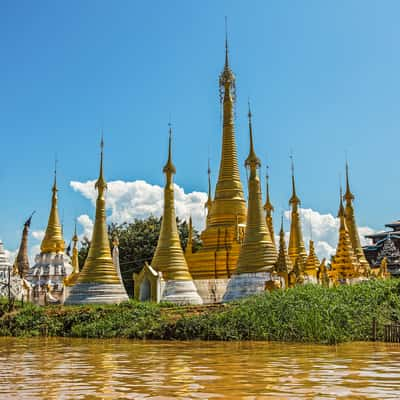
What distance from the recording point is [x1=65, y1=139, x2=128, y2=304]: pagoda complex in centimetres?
2552

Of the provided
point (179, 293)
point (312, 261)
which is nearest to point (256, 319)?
point (179, 293)

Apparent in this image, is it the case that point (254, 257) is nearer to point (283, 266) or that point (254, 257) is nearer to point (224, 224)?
point (283, 266)

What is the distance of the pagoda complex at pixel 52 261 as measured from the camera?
38.3 metres

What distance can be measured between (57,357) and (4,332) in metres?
9.93

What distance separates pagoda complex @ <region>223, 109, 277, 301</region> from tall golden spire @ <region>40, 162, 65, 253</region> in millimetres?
18159

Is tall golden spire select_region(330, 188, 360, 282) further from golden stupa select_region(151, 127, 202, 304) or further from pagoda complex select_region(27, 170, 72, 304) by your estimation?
pagoda complex select_region(27, 170, 72, 304)

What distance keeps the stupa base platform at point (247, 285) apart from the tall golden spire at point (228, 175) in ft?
23.6

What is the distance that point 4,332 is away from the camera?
2011 cm

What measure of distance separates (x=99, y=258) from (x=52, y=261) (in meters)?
13.9

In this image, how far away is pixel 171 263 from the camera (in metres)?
27.3

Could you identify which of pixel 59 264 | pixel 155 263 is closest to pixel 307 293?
pixel 155 263

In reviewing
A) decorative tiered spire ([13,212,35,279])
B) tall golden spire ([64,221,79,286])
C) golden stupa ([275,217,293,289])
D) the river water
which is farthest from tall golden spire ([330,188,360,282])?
decorative tiered spire ([13,212,35,279])

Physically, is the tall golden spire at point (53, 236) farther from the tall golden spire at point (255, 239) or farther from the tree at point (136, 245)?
the tall golden spire at point (255, 239)

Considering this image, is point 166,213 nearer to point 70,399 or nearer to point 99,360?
point 99,360
